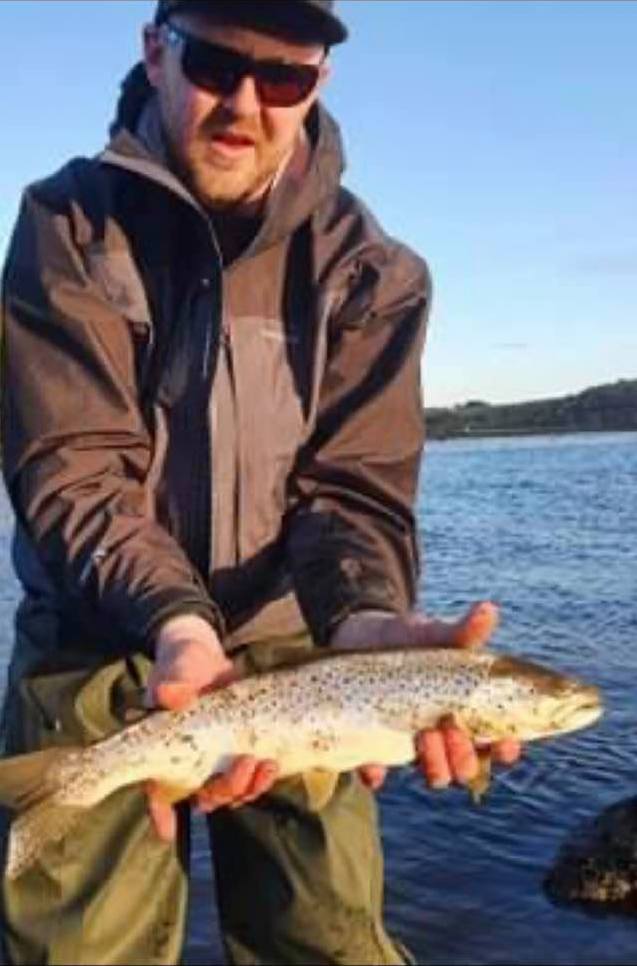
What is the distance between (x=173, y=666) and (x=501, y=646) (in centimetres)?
1283

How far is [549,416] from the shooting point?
11506 cm

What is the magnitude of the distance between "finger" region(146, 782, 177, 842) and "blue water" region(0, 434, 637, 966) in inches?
134

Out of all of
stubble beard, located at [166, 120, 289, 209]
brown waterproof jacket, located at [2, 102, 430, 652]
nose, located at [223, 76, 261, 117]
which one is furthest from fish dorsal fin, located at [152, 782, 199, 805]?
nose, located at [223, 76, 261, 117]

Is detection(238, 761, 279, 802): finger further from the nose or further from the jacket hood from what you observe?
the nose

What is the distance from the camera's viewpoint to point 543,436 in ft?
354

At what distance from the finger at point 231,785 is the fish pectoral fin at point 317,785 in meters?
0.20

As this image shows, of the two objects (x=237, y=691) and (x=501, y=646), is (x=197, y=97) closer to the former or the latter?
(x=237, y=691)

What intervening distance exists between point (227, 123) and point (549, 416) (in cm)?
11179

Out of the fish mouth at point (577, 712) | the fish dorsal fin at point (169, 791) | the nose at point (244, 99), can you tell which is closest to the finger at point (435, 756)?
the fish mouth at point (577, 712)

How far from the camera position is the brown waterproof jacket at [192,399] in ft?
15.2

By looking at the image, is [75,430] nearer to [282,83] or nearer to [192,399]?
[192,399]

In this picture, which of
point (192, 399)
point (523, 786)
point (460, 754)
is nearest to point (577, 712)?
point (460, 754)

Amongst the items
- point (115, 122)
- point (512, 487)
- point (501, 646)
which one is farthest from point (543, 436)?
point (115, 122)

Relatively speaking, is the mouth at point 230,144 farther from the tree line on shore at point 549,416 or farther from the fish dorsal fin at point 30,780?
the tree line on shore at point 549,416
